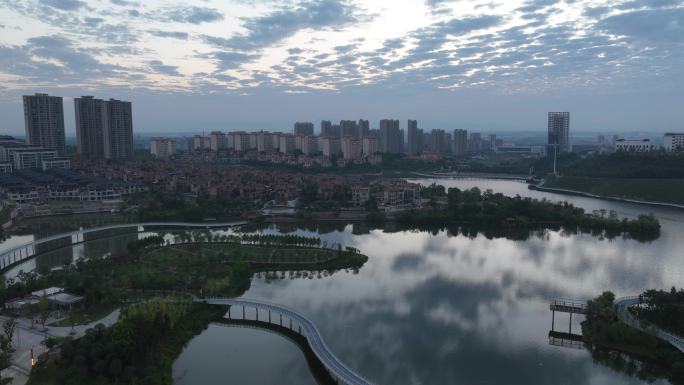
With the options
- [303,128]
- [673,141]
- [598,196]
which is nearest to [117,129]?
[303,128]

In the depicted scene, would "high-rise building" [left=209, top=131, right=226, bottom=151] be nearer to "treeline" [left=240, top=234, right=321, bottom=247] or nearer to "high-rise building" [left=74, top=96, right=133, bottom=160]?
"high-rise building" [left=74, top=96, right=133, bottom=160]

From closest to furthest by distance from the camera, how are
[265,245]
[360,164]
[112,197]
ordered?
[265,245]
[112,197]
[360,164]

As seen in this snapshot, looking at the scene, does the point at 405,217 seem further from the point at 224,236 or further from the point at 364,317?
the point at 364,317

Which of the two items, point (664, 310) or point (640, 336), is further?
point (664, 310)

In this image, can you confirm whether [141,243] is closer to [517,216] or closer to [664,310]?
[664,310]

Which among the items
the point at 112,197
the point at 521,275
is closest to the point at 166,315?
the point at 521,275

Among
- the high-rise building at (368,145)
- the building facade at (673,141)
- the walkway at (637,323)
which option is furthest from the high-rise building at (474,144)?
the walkway at (637,323)
